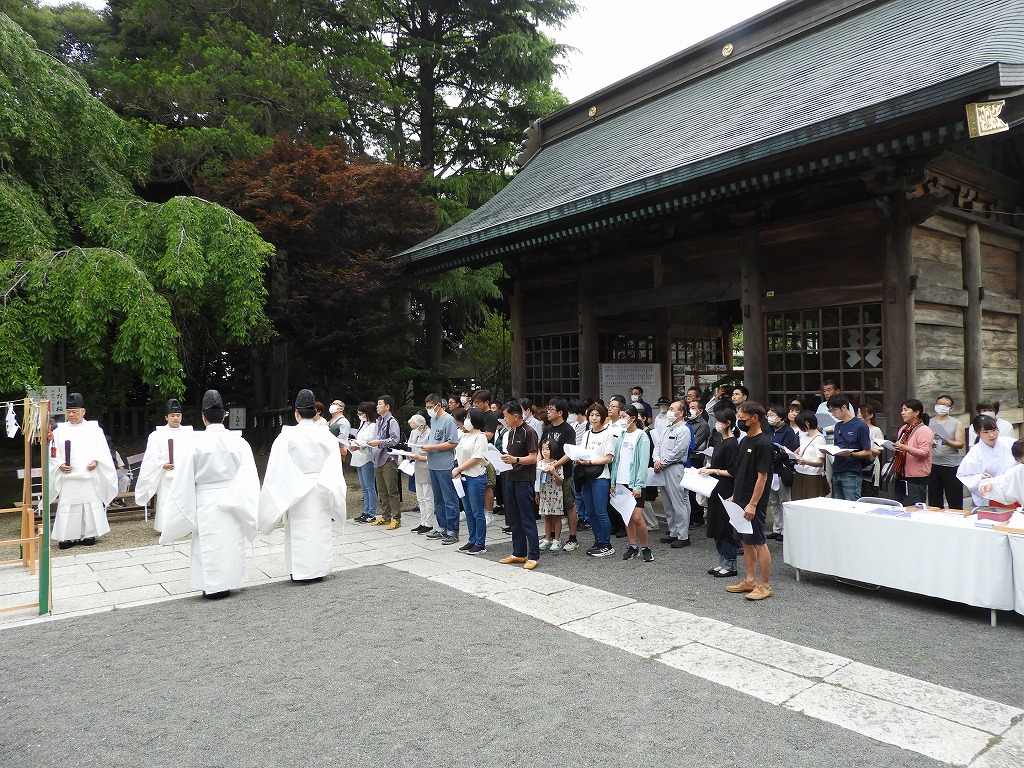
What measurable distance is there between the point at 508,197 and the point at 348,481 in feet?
22.3

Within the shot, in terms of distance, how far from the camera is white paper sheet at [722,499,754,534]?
17.8 ft

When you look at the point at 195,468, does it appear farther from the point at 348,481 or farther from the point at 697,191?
the point at 348,481

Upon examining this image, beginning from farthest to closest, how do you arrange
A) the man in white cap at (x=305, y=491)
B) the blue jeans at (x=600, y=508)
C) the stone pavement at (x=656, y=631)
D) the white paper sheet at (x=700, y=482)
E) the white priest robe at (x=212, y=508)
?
the blue jeans at (x=600, y=508)
the man in white cap at (x=305, y=491)
the white paper sheet at (x=700, y=482)
the white priest robe at (x=212, y=508)
the stone pavement at (x=656, y=631)

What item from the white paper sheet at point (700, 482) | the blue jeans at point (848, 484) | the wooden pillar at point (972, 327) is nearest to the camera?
Answer: the white paper sheet at point (700, 482)

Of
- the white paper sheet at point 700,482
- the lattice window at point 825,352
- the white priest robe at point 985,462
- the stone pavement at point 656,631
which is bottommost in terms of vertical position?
the stone pavement at point 656,631

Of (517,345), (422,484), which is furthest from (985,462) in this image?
(517,345)

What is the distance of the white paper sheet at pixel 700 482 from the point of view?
597 centimetres

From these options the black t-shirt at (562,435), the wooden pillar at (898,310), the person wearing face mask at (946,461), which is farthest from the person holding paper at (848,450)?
the black t-shirt at (562,435)

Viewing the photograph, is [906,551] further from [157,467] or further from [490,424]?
[157,467]

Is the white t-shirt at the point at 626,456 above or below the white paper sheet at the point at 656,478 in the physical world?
above

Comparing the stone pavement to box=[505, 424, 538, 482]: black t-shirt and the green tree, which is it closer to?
box=[505, 424, 538, 482]: black t-shirt

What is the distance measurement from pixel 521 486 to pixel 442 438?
5.38ft

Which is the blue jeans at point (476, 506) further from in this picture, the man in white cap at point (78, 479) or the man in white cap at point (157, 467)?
the man in white cap at point (78, 479)

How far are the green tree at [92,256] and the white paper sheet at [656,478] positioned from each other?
7.02 m
